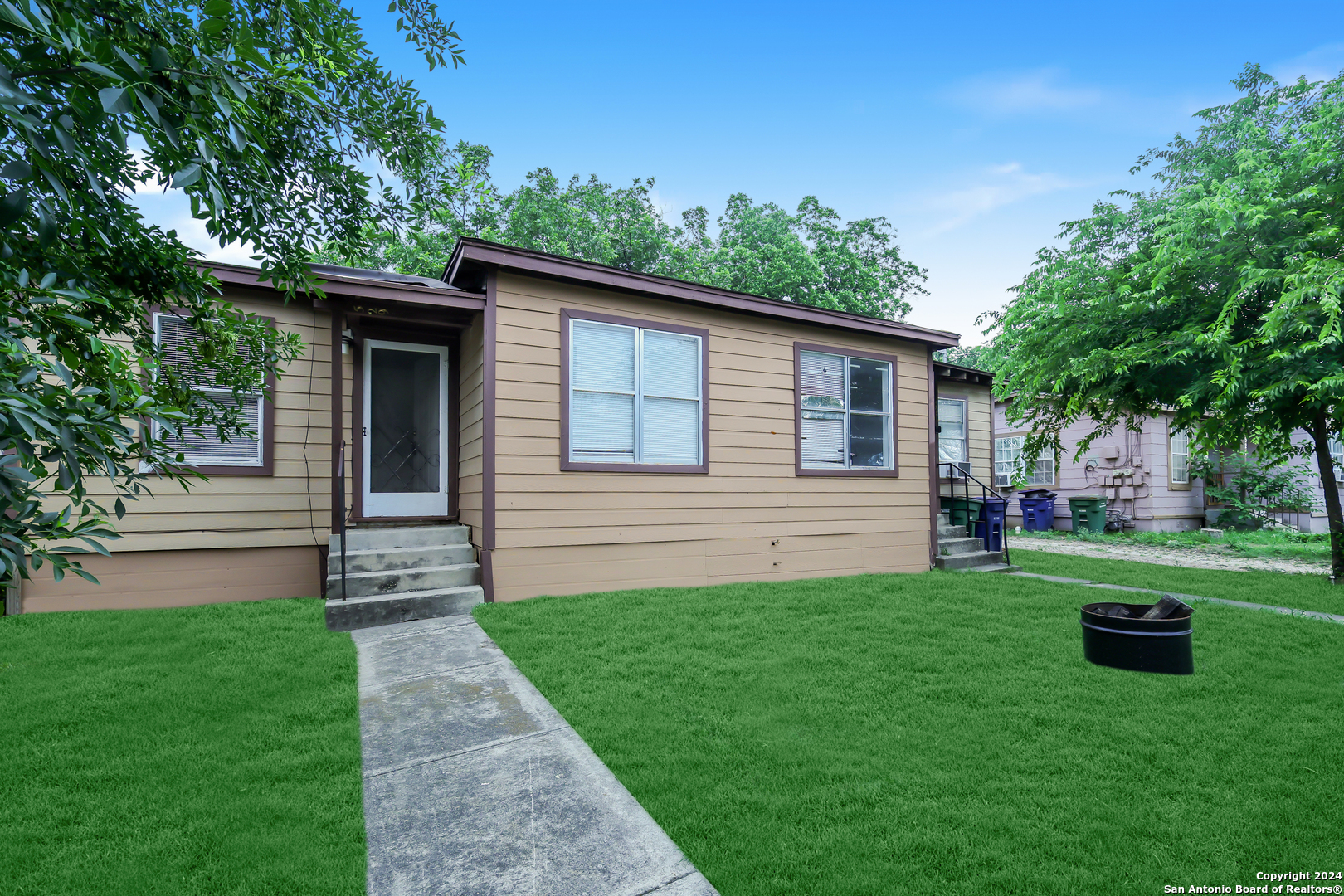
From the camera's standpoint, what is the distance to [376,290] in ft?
18.7

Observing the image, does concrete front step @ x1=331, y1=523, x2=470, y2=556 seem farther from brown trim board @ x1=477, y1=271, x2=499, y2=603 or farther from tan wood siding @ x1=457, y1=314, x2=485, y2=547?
brown trim board @ x1=477, y1=271, x2=499, y2=603

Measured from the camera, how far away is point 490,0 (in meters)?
6.12

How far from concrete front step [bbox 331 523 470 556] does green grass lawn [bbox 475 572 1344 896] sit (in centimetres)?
108

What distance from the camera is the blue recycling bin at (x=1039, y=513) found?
15805 millimetres

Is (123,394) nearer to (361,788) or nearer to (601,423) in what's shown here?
(361,788)

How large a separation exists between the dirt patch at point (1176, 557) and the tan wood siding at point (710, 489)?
4710 millimetres

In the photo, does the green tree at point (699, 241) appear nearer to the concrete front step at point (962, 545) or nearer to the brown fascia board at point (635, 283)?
the brown fascia board at point (635, 283)

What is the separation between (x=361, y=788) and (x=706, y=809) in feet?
4.61

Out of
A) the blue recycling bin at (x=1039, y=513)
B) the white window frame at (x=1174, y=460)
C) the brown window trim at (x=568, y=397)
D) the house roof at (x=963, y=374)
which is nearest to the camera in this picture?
the brown window trim at (x=568, y=397)

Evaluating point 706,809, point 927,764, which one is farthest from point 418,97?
point 927,764

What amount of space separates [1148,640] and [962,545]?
16.4 feet

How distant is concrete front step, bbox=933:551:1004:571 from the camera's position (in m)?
8.45

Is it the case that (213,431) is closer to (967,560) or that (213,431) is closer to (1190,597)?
(967,560)

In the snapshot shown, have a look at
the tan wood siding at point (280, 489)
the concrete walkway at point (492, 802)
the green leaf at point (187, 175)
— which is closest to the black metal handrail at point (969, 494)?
the concrete walkway at point (492, 802)
